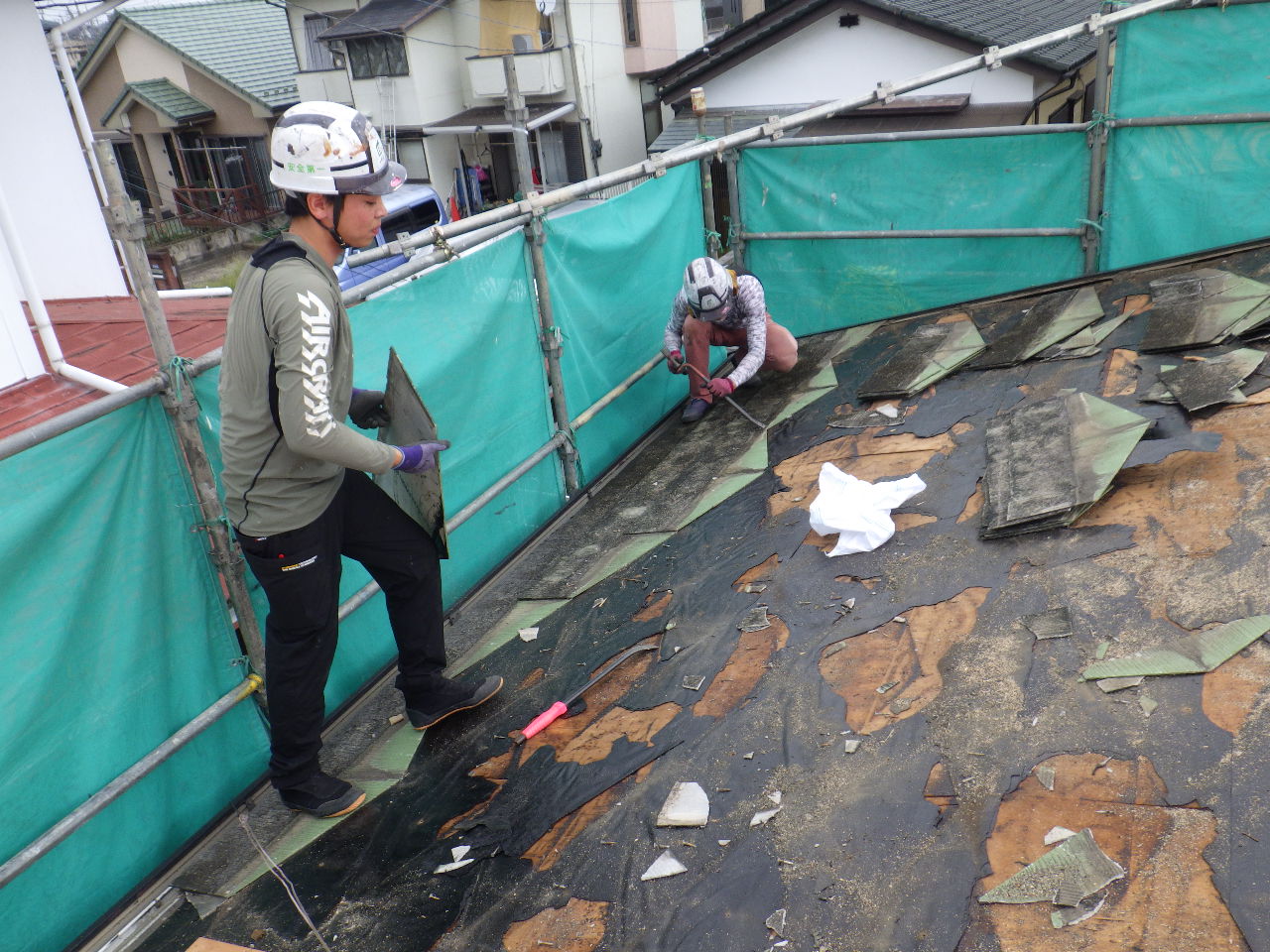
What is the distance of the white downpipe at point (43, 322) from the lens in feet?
15.8

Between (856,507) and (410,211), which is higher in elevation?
(410,211)

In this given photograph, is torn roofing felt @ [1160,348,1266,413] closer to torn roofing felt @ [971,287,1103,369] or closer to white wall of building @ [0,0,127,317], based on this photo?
torn roofing felt @ [971,287,1103,369]

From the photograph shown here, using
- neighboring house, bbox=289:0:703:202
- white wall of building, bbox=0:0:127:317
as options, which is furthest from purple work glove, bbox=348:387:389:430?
neighboring house, bbox=289:0:703:202

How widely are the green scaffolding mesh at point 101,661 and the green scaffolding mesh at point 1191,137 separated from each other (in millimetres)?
6248

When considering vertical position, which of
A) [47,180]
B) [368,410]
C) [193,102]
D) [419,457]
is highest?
[193,102]

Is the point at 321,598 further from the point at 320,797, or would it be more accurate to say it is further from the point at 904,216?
the point at 904,216

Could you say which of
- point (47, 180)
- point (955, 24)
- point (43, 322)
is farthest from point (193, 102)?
point (43, 322)

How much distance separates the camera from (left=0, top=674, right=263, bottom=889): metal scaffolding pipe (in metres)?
2.70

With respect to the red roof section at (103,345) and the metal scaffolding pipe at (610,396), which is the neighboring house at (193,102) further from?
the metal scaffolding pipe at (610,396)

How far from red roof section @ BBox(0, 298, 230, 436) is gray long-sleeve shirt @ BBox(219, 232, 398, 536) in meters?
1.45

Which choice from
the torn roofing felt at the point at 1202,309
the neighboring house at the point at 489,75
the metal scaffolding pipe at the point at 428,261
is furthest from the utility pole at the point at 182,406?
the neighboring house at the point at 489,75

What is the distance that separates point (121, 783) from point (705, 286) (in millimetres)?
4090

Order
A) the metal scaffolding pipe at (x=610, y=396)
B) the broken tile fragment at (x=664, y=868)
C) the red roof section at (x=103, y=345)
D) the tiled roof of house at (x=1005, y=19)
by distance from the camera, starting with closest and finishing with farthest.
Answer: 1. the broken tile fragment at (x=664, y=868)
2. the red roof section at (x=103, y=345)
3. the metal scaffolding pipe at (x=610, y=396)
4. the tiled roof of house at (x=1005, y=19)

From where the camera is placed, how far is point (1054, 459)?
13.2 ft
